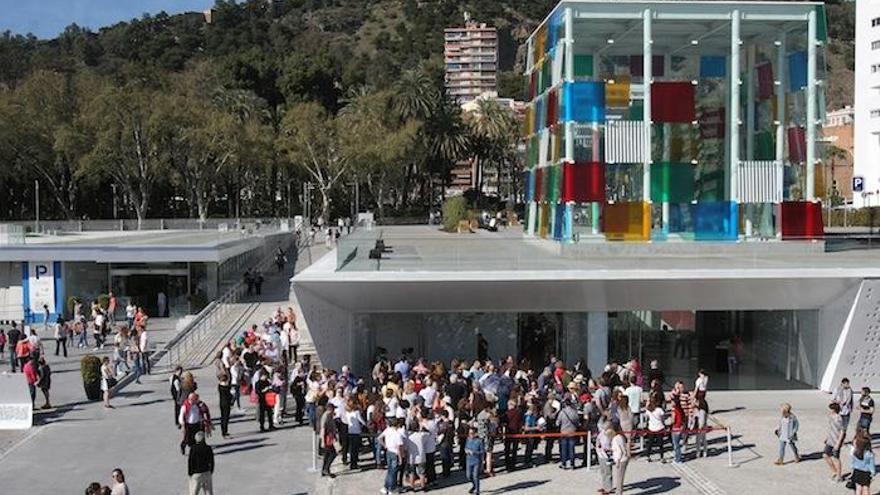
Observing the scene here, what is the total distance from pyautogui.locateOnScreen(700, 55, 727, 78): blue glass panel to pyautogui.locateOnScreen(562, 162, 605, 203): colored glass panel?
21.2ft

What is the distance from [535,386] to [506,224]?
4332 cm

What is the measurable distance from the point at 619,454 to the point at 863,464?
139 inches

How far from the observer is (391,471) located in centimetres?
1588

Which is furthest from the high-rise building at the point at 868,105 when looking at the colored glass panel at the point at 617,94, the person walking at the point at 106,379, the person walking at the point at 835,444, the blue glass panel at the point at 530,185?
the person walking at the point at 106,379

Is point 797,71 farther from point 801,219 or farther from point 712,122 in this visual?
point 801,219

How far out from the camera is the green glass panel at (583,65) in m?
36.5

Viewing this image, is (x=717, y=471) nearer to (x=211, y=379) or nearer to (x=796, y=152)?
(x=211, y=379)

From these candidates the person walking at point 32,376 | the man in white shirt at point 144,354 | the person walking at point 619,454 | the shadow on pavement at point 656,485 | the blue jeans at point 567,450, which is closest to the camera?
the person walking at point 619,454

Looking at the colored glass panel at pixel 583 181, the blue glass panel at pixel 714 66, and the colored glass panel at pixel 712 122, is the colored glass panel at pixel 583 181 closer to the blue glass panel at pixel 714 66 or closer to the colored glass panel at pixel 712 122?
the colored glass panel at pixel 712 122

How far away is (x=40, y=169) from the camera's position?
66125mm

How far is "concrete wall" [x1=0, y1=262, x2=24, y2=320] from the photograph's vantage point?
123 feet

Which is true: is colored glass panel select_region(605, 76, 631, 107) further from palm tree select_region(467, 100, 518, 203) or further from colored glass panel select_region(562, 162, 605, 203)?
palm tree select_region(467, 100, 518, 203)

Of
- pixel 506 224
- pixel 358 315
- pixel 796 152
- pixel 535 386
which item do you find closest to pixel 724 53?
pixel 796 152

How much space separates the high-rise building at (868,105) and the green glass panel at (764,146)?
2249 inches
